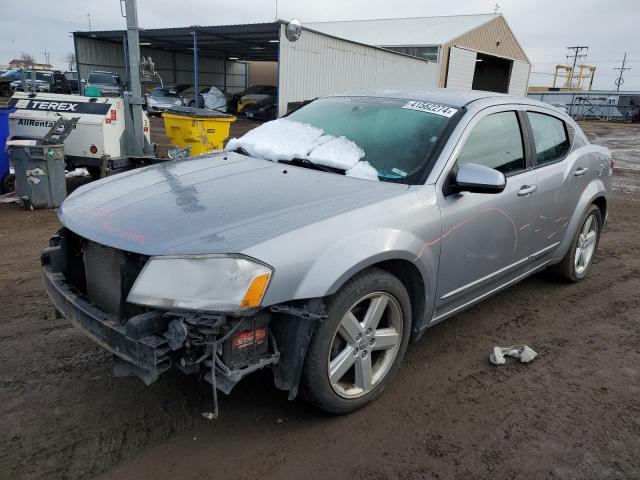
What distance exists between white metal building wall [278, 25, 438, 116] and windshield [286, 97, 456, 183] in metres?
12.6

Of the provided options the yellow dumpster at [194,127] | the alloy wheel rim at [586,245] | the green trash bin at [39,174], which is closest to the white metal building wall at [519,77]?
the yellow dumpster at [194,127]

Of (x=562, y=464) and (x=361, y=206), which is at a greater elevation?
(x=361, y=206)

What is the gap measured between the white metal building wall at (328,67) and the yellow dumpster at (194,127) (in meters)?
8.03

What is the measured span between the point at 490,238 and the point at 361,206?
112 centimetres

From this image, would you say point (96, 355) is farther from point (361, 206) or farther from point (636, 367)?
point (636, 367)

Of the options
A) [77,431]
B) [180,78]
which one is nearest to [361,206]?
[77,431]

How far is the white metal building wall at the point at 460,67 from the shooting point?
2994 centimetres

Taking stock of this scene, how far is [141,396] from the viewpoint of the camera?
2.79 m

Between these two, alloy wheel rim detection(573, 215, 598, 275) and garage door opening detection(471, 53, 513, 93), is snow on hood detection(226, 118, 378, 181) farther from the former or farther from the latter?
garage door opening detection(471, 53, 513, 93)

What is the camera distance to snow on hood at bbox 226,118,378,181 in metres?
3.01

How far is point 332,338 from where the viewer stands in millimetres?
2365

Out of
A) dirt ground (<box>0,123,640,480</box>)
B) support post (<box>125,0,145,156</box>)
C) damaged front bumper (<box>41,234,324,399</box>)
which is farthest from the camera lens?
support post (<box>125,0,145,156</box>)

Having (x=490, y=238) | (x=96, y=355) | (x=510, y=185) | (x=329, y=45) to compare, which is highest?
(x=329, y=45)

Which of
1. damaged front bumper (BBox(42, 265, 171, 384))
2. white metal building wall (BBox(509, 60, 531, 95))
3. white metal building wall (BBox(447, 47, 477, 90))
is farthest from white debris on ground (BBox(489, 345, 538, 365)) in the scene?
white metal building wall (BBox(509, 60, 531, 95))
